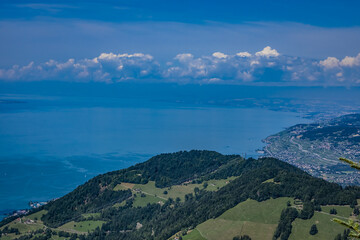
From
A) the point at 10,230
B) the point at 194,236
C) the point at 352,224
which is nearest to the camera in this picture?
the point at 352,224

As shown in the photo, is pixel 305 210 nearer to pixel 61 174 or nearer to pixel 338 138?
pixel 61 174

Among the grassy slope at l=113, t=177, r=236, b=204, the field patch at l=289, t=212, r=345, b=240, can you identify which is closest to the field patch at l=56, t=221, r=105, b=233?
the grassy slope at l=113, t=177, r=236, b=204

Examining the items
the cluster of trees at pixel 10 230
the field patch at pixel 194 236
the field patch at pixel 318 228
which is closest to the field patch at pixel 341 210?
the field patch at pixel 318 228

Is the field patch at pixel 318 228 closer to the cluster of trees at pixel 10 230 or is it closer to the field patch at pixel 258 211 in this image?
the field patch at pixel 258 211

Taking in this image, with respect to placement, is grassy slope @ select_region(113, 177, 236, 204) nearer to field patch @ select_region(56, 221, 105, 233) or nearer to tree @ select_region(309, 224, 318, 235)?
field patch @ select_region(56, 221, 105, 233)

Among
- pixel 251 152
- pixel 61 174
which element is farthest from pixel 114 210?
pixel 251 152

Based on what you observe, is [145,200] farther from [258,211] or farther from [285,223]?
[285,223]

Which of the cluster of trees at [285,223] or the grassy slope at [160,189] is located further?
the grassy slope at [160,189]

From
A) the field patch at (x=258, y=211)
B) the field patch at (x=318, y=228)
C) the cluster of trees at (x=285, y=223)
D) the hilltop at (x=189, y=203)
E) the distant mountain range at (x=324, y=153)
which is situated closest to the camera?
the field patch at (x=318, y=228)

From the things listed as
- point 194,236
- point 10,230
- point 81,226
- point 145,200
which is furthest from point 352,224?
point 145,200

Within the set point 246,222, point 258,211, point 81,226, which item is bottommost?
point 81,226
